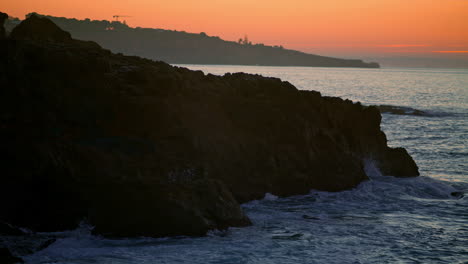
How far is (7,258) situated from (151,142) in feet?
18.3

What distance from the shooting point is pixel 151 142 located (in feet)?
48.8

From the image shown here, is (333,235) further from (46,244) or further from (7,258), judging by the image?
(7,258)

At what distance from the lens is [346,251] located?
1153cm

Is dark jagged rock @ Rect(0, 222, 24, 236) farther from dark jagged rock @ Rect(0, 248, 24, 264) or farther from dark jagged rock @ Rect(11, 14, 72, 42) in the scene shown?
dark jagged rock @ Rect(11, 14, 72, 42)

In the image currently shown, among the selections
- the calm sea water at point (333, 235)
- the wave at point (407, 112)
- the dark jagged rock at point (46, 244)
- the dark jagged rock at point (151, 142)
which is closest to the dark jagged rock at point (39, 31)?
the dark jagged rock at point (151, 142)

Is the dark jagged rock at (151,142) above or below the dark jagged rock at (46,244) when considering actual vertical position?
above

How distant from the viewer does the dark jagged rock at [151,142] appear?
12.6m

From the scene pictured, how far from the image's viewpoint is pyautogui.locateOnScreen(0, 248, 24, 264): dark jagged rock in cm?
988

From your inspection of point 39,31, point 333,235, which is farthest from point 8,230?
point 39,31

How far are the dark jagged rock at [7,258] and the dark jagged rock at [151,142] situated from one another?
2292 mm

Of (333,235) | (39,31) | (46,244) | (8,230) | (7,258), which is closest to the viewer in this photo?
(7,258)

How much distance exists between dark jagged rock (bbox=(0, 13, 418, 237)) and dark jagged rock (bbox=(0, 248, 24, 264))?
229 centimetres

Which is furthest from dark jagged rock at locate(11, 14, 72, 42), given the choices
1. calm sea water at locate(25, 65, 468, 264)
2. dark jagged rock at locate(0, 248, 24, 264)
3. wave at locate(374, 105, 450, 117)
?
wave at locate(374, 105, 450, 117)

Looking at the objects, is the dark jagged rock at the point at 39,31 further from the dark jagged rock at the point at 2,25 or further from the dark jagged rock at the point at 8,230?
the dark jagged rock at the point at 8,230
